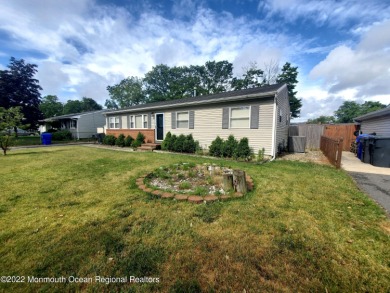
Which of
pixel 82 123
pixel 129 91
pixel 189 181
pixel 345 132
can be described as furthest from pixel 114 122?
pixel 129 91

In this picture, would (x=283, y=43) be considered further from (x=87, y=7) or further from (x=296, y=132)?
(x=87, y=7)

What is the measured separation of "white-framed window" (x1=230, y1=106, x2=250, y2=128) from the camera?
812 cm

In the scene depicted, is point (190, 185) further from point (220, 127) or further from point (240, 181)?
point (220, 127)

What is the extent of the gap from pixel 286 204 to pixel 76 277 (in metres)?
3.34

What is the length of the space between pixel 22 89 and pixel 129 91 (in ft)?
61.6

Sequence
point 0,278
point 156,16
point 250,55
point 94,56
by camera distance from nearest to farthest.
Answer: point 0,278, point 156,16, point 94,56, point 250,55

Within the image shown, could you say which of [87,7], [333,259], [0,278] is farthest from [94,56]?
[333,259]

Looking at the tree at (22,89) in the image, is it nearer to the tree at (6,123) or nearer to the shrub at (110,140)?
the shrub at (110,140)

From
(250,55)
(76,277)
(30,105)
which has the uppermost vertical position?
(250,55)

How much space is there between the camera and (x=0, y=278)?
1.55m

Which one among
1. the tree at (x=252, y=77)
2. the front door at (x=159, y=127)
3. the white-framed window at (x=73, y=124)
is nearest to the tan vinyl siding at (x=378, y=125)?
the front door at (x=159, y=127)

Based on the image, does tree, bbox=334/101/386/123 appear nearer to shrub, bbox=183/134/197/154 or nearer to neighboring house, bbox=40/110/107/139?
shrub, bbox=183/134/197/154

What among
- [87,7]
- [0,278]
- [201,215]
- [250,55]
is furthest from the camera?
[250,55]

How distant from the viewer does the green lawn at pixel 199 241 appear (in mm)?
1571
